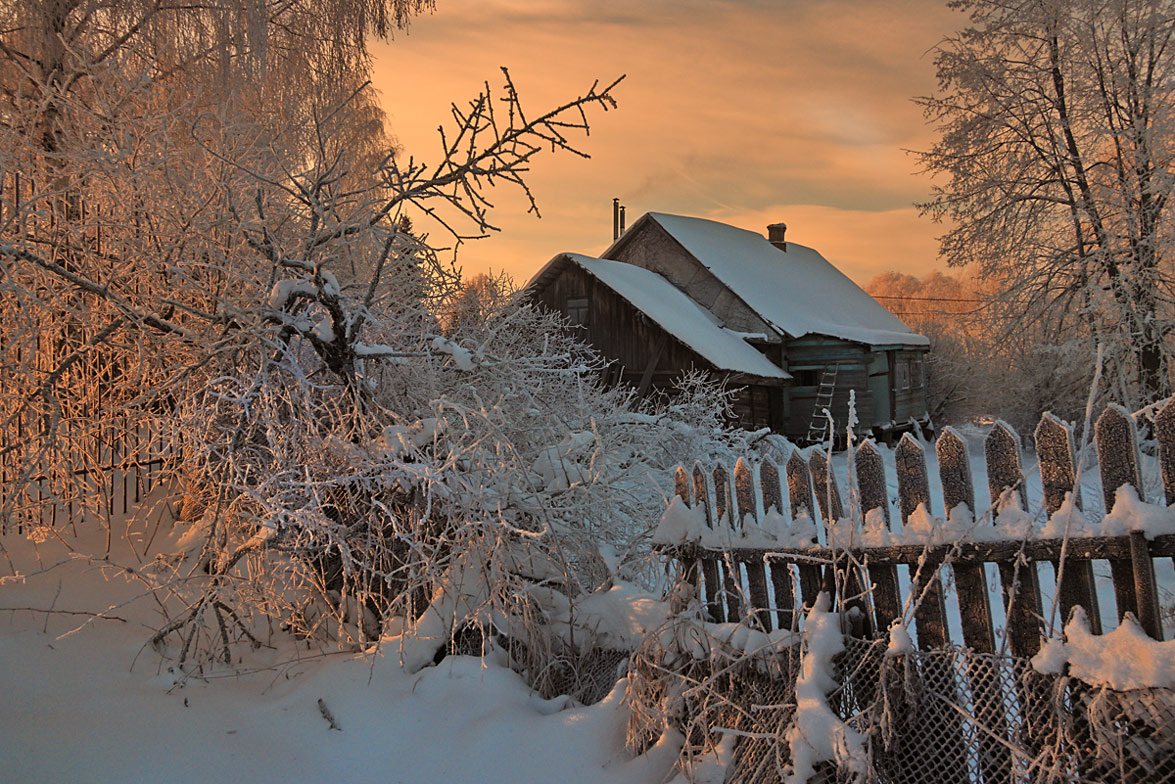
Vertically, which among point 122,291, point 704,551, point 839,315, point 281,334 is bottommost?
point 704,551

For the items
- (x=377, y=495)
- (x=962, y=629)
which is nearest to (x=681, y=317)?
(x=377, y=495)

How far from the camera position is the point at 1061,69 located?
13969 mm

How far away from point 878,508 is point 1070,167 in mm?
14748

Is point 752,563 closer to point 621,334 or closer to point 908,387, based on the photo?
point 621,334

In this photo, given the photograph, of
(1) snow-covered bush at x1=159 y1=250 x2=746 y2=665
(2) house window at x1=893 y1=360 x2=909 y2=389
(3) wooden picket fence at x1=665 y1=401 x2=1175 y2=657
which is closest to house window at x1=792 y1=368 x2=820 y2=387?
(2) house window at x1=893 y1=360 x2=909 y2=389

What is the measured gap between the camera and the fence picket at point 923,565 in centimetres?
269

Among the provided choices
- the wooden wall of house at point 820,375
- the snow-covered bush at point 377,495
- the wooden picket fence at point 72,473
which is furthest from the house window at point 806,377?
the wooden picket fence at point 72,473

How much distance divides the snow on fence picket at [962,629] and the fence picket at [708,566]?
63mm

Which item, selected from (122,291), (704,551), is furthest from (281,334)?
(704,551)

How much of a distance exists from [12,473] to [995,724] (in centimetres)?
481

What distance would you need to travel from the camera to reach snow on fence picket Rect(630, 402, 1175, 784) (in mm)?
2213

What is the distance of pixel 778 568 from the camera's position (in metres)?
3.11

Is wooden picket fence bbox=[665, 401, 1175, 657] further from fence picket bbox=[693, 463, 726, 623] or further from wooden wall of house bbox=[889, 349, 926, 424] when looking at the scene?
wooden wall of house bbox=[889, 349, 926, 424]

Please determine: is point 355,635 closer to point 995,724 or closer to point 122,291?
point 122,291
